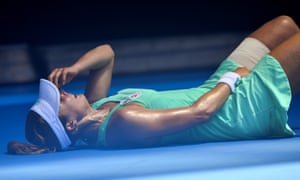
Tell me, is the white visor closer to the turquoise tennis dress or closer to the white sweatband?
the turquoise tennis dress

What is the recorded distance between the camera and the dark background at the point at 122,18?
6.85m

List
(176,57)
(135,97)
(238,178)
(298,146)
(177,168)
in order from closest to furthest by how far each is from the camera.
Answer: (238,178), (177,168), (298,146), (135,97), (176,57)

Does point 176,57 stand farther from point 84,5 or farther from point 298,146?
point 298,146

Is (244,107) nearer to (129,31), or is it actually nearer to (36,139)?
(36,139)

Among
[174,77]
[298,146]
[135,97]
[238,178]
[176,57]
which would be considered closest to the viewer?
[238,178]

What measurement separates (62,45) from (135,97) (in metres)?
3.81

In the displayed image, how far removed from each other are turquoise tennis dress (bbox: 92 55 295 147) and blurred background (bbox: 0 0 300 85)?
11.5 feet

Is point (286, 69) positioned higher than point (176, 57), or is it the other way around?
point (286, 69)

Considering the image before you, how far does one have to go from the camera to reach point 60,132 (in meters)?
2.97

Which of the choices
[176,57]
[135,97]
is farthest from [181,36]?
[135,97]

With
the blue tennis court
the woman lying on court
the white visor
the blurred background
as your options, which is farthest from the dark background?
the white visor

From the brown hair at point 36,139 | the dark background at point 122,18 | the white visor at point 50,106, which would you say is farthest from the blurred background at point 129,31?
the white visor at point 50,106

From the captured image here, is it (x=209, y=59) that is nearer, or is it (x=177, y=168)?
(x=177, y=168)

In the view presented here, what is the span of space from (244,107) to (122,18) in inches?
159
